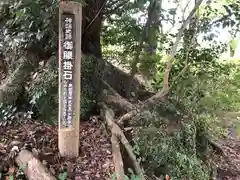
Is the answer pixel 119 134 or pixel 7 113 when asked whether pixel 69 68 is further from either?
pixel 7 113

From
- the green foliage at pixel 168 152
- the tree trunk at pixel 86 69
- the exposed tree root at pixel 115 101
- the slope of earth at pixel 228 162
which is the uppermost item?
the tree trunk at pixel 86 69

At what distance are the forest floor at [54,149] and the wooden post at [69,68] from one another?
0.79 feet

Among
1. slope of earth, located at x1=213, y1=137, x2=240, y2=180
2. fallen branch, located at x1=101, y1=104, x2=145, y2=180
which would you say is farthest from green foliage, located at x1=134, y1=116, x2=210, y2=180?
slope of earth, located at x1=213, y1=137, x2=240, y2=180

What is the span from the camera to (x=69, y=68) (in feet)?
10.5

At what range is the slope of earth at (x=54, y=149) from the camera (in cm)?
334

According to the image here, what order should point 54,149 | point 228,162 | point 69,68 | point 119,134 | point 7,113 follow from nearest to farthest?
point 69,68
point 54,149
point 119,134
point 7,113
point 228,162

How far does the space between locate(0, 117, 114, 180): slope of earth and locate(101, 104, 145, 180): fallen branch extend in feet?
0.43

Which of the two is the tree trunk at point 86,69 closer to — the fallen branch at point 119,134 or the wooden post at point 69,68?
the fallen branch at point 119,134

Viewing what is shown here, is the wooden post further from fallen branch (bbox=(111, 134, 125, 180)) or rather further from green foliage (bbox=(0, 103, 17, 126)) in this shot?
green foliage (bbox=(0, 103, 17, 126))

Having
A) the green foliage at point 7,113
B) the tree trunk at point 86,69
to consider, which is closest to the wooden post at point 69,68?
the tree trunk at point 86,69

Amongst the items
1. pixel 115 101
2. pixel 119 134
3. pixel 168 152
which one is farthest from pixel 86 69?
pixel 168 152

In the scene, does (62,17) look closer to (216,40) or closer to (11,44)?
(11,44)

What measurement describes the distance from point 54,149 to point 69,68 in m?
1.02

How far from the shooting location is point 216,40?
5113 mm
